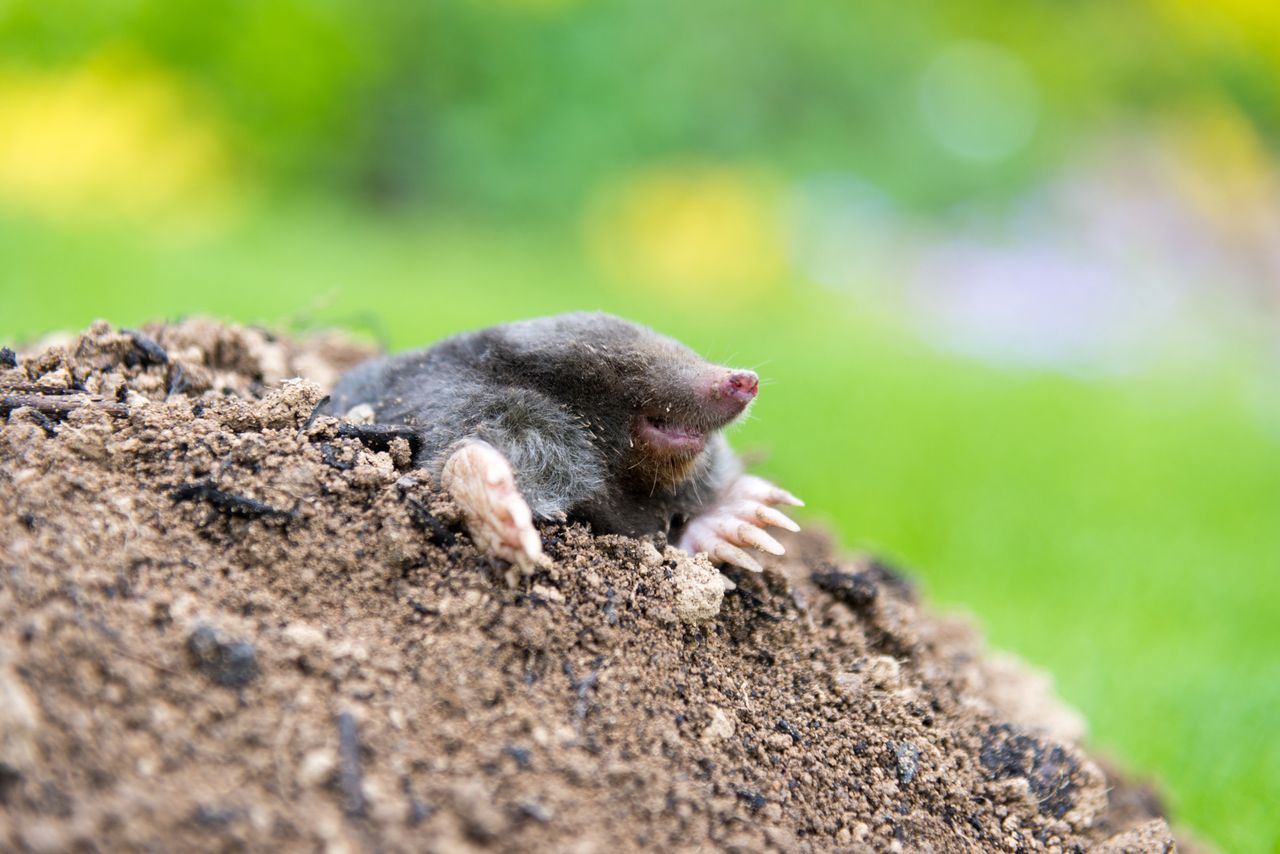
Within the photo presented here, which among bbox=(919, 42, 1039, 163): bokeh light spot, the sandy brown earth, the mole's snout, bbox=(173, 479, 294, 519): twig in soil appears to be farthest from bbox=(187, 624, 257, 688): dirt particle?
bbox=(919, 42, 1039, 163): bokeh light spot

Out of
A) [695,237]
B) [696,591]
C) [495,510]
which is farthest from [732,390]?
[695,237]

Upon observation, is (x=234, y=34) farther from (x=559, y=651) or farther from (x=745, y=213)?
(x=559, y=651)

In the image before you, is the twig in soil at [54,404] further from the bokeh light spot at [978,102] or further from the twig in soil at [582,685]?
the bokeh light spot at [978,102]

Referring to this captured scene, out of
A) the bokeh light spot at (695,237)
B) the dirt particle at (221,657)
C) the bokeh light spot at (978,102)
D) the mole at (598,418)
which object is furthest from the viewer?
the bokeh light spot at (978,102)

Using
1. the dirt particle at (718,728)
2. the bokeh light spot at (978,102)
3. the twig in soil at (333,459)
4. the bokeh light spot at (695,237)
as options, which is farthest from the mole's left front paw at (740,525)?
the bokeh light spot at (978,102)

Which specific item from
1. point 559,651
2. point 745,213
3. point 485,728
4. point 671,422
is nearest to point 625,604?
point 559,651
